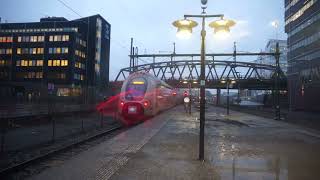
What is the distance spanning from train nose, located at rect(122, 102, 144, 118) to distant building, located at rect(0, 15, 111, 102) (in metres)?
62.8

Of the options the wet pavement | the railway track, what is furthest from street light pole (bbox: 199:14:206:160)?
the railway track

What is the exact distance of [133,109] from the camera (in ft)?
92.7

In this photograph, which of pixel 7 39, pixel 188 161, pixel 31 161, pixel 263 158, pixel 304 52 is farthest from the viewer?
pixel 7 39

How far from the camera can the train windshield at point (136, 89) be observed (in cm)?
2859

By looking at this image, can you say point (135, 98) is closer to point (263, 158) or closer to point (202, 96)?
point (202, 96)

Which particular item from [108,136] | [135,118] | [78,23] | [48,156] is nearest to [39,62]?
[78,23]

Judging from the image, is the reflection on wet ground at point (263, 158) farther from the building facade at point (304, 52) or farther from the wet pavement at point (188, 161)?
the building facade at point (304, 52)

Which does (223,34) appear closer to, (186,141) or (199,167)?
(199,167)

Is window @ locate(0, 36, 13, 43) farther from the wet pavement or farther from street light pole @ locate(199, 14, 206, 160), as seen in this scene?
street light pole @ locate(199, 14, 206, 160)

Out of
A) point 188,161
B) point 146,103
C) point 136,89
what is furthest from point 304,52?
point 188,161

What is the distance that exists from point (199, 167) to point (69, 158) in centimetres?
448

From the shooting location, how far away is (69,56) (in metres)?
90.6

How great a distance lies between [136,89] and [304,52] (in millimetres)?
43878

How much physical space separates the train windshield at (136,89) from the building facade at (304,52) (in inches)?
1169
